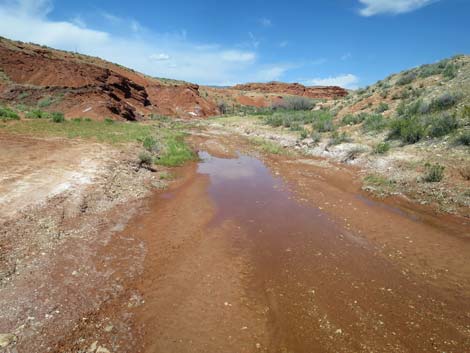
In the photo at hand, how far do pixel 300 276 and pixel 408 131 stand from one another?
1191 centimetres

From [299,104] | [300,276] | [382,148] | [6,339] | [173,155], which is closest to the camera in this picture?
[6,339]

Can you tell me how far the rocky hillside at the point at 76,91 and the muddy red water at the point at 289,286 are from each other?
22.5 m

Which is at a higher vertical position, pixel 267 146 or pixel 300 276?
pixel 267 146

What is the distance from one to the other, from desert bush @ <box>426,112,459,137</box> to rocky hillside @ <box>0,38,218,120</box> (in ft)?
79.8

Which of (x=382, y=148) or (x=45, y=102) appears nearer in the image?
(x=382, y=148)

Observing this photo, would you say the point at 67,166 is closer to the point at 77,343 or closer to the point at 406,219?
the point at 77,343

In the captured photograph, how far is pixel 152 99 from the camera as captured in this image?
45969 mm

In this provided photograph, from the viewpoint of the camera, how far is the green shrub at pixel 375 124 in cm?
1725

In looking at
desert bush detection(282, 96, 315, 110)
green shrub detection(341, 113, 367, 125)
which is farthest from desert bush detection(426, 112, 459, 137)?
desert bush detection(282, 96, 315, 110)

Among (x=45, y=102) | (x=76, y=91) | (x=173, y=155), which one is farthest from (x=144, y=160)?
(x=76, y=91)

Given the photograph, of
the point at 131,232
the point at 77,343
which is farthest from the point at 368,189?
the point at 77,343

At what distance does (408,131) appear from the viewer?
14062 millimetres

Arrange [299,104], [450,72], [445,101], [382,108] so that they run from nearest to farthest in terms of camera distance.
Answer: [445,101] < [450,72] < [382,108] < [299,104]

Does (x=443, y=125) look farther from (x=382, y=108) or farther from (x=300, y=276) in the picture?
(x=300, y=276)
